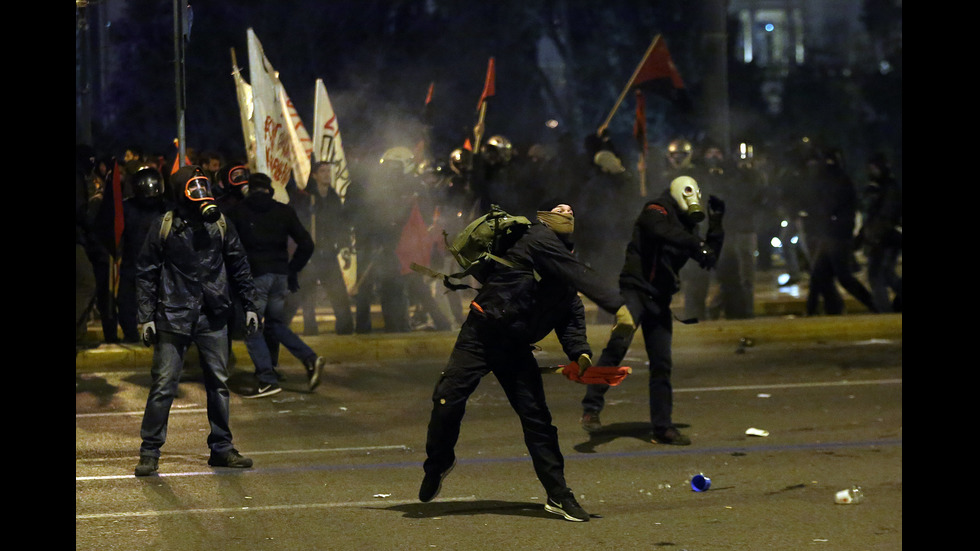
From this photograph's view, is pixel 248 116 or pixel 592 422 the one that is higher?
pixel 248 116

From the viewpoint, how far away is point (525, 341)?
723cm

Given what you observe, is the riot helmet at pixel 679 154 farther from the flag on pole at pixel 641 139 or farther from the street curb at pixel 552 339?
the street curb at pixel 552 339

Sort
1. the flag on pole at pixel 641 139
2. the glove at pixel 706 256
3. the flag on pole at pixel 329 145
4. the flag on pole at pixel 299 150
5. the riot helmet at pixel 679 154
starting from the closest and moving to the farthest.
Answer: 1. the glove at pixel 706 256
2. the flag on pole at pixel 299 150
3. the flag on pole at pixel 329 145
4. the flag on pole at pixel 641 139
5. the riot helmet at pixel 679 154

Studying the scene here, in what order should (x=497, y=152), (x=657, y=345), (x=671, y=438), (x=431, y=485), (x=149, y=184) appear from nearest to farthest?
(x=431, y=485) → (x=671, y=438) → (x=657, y=345) → (x=149, y=184) → (x=497, y=152)

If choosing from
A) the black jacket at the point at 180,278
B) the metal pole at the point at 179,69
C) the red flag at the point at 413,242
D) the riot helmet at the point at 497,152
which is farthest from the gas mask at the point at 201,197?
the riot helmet at the point at 497,152

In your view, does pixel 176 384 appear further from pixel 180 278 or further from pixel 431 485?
pixel 431 485

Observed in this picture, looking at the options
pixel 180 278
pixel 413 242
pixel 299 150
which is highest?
pixel 299 150

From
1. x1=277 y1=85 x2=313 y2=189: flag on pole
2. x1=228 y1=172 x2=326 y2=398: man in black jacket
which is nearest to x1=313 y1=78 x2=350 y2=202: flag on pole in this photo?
x1=277 y1=85 x2=313 y2=189: flag on pole

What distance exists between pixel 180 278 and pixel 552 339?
6.51m

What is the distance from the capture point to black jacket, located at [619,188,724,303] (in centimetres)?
928

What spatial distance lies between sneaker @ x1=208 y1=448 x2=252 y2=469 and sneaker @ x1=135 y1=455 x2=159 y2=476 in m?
0.39

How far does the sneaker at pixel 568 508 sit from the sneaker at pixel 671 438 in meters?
2.18

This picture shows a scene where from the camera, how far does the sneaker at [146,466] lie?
838 centimetres

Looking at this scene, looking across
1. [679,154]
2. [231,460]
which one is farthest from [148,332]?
[679,154]
